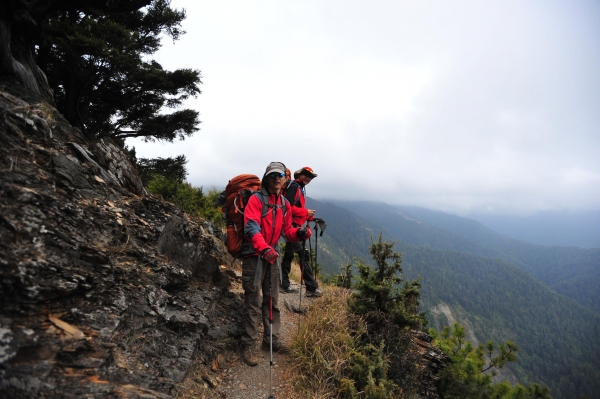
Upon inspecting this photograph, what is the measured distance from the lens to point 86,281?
10.1 ft

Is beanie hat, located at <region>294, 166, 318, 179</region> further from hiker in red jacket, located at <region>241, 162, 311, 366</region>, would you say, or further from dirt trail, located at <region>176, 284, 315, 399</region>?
dirt trail, located at <region>176, 284, 315, 399</region>

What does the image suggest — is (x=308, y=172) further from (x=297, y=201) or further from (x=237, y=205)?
(x=237, y=205)

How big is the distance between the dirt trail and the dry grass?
0.21 metres

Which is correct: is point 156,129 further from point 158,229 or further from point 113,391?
point 113,391

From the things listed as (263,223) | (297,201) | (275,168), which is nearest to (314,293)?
(297,201)

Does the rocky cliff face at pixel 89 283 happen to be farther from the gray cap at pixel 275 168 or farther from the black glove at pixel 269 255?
the gray cap at pixel 275 168

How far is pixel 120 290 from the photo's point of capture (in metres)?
3.50

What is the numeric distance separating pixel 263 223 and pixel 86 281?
2.34 meters

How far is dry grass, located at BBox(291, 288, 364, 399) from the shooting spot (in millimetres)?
4152

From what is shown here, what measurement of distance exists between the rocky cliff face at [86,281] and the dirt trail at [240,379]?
0.86ft

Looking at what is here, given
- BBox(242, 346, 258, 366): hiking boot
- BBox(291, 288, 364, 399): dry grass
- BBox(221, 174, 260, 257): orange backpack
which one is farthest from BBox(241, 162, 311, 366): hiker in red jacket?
BBox(291, 288, 364, 399): dry grass

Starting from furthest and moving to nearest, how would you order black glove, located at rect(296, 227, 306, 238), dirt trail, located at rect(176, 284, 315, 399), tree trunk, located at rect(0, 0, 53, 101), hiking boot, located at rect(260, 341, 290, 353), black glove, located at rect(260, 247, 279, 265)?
tree trunk, located at rect(0, 0, 53, 101), black glove, located at rect(296, 227, 306, 238), hiking boot, located at rect(260, 341, 290, 353), black glove, located at rect(260, 247, 279, 265), dirt trail, located at rect(176, 284, 315, 399)

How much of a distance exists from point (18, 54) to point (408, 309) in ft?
33.7

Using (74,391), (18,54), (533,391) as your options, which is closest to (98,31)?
(18,54)
